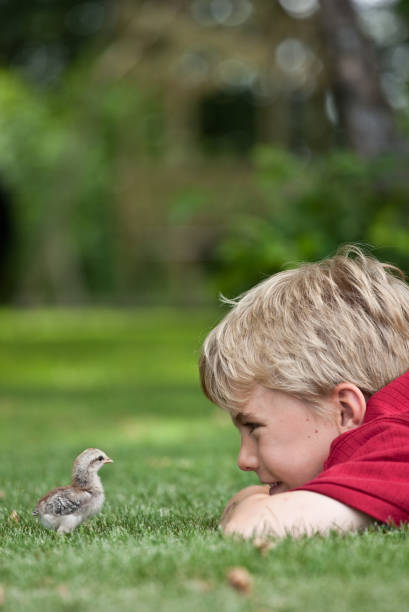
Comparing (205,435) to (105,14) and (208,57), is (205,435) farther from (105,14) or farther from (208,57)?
(208,57)

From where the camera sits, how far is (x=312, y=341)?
3.11 metres

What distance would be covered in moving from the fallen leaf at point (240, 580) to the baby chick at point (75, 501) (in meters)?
1.03

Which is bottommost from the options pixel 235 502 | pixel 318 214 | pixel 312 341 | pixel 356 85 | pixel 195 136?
pixel 235 502

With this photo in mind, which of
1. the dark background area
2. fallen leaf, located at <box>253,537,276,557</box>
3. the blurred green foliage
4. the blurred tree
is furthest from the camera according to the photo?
the blurred tree

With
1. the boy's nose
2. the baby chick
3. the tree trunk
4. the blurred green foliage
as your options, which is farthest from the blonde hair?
the tree trunk

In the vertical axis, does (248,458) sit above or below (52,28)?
below

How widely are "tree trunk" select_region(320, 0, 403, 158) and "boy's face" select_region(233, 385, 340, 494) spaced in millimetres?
5749

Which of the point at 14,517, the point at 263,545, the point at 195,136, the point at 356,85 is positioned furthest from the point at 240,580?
the point at 195,136

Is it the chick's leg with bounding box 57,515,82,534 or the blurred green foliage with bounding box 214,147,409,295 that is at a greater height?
the blurred green foliage with bounding box 214,147,409,295

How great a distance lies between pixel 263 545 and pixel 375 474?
0.42 metres

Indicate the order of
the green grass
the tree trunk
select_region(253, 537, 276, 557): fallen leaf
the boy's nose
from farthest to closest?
the tree trunk, the boy's nose, select_region(253, 537, 276, 557): fallen leaf, the green grass

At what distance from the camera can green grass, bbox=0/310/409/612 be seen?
7.53 ft

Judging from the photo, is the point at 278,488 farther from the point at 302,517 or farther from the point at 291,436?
the point at 302,517

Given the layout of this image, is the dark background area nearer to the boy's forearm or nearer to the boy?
the boy
